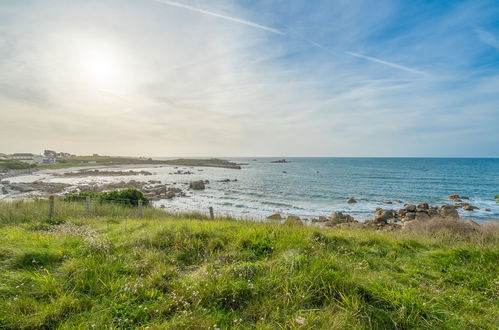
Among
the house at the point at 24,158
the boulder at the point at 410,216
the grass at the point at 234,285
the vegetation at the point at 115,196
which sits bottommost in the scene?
the boulder at the point at 410,216

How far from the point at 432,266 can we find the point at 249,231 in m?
4.99

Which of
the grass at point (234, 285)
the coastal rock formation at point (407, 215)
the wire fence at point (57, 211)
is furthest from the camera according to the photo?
the coastal rock formation at point (407, 215)

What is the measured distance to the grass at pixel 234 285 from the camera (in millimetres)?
3334

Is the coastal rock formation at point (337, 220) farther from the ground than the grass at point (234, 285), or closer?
closer

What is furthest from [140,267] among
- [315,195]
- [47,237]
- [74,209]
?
[315,195]

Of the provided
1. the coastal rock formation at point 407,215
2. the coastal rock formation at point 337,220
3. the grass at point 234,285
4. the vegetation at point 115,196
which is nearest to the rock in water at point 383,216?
the coastal rock formation at point 407,215

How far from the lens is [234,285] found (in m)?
3.99

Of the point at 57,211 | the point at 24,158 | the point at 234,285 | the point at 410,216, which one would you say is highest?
the point at 24,158

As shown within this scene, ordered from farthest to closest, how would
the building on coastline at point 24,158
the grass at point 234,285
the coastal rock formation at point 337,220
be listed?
the building on coastline at point 24,158, the coastal rock formation at point 337,220, the grass at point 234,285

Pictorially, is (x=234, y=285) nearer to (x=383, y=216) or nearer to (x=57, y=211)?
(x=57, y=211)

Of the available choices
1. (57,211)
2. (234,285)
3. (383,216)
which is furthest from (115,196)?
(383,216)

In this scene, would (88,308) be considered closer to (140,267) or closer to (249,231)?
(140,267)

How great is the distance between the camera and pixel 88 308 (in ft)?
12.0

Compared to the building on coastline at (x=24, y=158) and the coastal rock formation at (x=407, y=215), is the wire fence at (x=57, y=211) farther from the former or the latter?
the building on coastline at (x=24, y=158)
